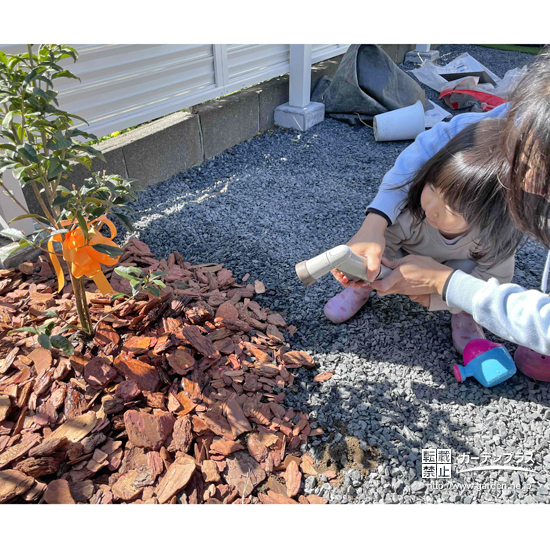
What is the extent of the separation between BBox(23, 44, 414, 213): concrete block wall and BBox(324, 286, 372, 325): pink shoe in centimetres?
153

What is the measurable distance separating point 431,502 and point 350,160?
2.71m

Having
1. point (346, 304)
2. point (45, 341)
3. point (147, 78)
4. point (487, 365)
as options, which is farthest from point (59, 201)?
point (147, 78)

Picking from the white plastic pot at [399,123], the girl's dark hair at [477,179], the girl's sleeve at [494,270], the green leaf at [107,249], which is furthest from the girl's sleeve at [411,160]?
the white plastic pot at [399,123]

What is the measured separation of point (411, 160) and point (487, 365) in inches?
34.8

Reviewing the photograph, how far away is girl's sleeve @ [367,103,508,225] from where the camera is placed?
1904mm

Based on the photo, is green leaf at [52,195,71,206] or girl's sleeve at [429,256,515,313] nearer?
green leaf at [52,195,71,206]

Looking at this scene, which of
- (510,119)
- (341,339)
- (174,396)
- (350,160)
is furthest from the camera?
(350,160)

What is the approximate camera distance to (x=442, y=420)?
1636mm

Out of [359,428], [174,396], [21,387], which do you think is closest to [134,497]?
[174,396]

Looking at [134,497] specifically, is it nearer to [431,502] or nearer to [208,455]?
[208,455]

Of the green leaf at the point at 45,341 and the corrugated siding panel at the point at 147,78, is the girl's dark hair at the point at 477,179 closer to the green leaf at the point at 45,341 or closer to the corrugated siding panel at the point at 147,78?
the green leaf at the point at 45,341

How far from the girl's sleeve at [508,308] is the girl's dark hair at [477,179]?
0.83ft

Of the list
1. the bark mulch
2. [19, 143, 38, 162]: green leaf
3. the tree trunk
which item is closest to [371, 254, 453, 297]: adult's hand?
the bark mulch

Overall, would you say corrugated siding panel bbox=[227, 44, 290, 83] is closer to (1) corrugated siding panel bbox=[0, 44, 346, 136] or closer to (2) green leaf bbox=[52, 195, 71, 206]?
(1) corrugated siding panel bbox=[0, 44, 346, 136]
